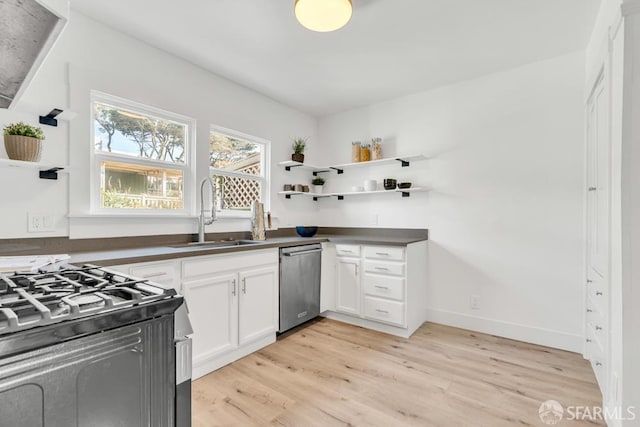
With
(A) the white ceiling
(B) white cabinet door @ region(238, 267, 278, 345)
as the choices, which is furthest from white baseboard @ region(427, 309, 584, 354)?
(A) the white ceiling

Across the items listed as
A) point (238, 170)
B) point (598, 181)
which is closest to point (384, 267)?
point (598, 181)

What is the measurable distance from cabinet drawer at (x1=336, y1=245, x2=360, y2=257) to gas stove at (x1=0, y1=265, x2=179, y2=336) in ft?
7.59

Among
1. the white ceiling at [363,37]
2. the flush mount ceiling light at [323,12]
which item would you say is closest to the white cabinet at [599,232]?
the white ceiling at [363,37]

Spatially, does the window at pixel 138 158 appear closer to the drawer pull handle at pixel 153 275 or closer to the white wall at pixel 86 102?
the white wall at pixel 86 102

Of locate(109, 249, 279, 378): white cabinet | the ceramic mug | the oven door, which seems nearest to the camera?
the oven door

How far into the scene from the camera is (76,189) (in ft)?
6.91

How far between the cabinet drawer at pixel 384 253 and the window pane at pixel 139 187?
1823 millimetres

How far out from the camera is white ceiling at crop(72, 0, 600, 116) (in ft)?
6.78

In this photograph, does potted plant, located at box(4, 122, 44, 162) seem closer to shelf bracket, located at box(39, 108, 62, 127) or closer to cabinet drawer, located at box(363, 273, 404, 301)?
shelf bracket, located at box(39, 108, 62, 127)

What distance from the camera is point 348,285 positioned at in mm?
3232

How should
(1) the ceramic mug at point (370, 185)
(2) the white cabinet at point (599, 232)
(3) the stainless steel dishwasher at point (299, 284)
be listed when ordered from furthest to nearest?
(1) the ceramic mug at point (370, 185)
(3) the stainless steel dishwasher at point (299, 284)
(2) the white cabinet at point (599, 232)

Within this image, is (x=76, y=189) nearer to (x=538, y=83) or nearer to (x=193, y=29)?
(x=193, y=29)

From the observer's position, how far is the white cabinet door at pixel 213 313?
2.13 meters

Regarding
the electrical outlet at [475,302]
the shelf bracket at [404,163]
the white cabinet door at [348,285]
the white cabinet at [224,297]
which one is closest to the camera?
the white cabinet at [224,297]
